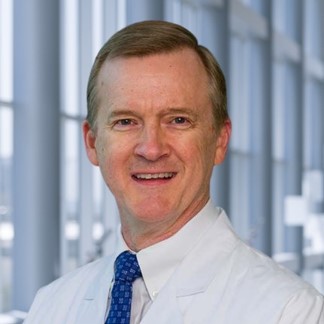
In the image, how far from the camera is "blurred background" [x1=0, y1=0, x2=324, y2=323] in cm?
559

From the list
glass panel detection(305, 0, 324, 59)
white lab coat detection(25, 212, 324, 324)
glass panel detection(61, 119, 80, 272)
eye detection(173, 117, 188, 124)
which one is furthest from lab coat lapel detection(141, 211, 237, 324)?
glass panel detection(305, 0, 324, 59)

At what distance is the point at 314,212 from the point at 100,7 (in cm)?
960

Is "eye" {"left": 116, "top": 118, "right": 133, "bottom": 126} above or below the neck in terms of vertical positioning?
above

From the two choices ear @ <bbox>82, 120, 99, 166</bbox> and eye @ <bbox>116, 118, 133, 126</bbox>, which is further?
ear @ <bbox>82, 120, 99, 166</bbox>

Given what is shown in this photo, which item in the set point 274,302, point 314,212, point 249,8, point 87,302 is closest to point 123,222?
point 87,302

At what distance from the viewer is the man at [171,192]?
1632 millimetres

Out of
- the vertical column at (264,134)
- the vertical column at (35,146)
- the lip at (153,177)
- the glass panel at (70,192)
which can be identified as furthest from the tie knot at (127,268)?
the vertical column at (264,134)

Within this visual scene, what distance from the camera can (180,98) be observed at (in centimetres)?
166

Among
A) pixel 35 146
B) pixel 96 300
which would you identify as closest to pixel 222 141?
pixel 96 300

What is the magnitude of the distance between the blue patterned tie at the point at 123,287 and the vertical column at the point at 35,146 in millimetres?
3839

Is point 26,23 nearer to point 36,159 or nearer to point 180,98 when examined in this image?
point 36,159

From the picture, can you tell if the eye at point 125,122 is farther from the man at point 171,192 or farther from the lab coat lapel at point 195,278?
the lab coat lapel at point 195,278

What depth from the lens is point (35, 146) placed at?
557 cm

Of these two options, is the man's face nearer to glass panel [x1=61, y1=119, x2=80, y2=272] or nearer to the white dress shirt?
the white dress shirt
